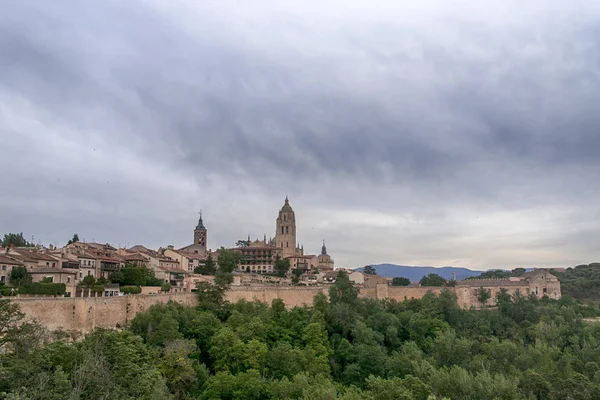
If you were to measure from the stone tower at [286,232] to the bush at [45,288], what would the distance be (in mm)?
71448

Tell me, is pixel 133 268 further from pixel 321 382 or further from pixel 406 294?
pixel 406 294

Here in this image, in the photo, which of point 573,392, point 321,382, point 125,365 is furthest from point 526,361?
point 125,365

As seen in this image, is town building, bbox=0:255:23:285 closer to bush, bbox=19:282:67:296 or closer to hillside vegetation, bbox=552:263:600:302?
bush, bbox=19:282:67:296

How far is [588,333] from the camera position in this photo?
170ft

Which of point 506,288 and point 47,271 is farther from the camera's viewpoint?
point 506,288

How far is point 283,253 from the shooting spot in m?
109

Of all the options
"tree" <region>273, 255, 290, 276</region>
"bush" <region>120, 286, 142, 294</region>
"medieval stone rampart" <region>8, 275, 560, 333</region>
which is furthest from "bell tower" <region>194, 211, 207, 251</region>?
"bush" <region>120, 286, 142, 294</region>

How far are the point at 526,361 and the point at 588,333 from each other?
1249cm

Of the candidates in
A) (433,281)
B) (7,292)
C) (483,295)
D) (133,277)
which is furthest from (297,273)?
(7,292)

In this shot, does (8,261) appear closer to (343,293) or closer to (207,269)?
(207,269)

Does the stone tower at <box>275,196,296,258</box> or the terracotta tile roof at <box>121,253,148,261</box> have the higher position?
the stone tower at <box>275,196,296,258</box>

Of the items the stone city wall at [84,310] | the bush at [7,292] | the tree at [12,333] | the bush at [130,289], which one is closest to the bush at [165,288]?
the bush at [130,289]

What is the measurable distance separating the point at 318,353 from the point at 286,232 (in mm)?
67956

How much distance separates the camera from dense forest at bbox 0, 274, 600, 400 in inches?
1029
